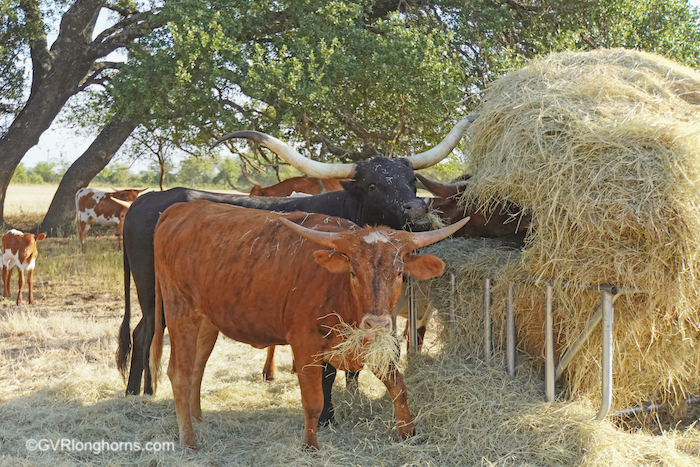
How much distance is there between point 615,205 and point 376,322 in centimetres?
144

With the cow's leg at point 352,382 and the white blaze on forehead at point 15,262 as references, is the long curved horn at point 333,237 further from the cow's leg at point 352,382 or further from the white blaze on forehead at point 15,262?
the white blaze on forehead at point 15,262

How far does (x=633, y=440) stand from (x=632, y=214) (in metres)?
1.26

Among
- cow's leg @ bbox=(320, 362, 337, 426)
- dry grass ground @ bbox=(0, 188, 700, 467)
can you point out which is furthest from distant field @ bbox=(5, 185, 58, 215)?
cow's leg @ bbox=(320, 362, 337, 426)

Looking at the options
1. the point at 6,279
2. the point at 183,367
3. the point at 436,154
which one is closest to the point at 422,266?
the point at 183,367

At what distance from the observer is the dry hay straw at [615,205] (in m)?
3.22

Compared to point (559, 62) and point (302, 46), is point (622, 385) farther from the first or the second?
point (302, 46)

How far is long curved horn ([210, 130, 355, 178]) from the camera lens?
491 centimetres

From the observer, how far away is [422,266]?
3.37m

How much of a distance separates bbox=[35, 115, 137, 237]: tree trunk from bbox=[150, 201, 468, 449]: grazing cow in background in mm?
8863

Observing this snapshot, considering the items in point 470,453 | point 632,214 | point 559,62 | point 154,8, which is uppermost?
point 154,8

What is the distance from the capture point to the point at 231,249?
3967mm

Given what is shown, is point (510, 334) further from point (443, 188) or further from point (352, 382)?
point (443, 188)

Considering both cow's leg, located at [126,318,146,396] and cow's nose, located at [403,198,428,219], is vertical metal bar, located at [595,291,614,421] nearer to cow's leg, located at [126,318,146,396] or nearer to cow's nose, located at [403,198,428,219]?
cow's nose, located at [403,198,428,219]

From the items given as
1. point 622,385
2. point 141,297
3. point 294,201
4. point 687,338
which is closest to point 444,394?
point 622,385
